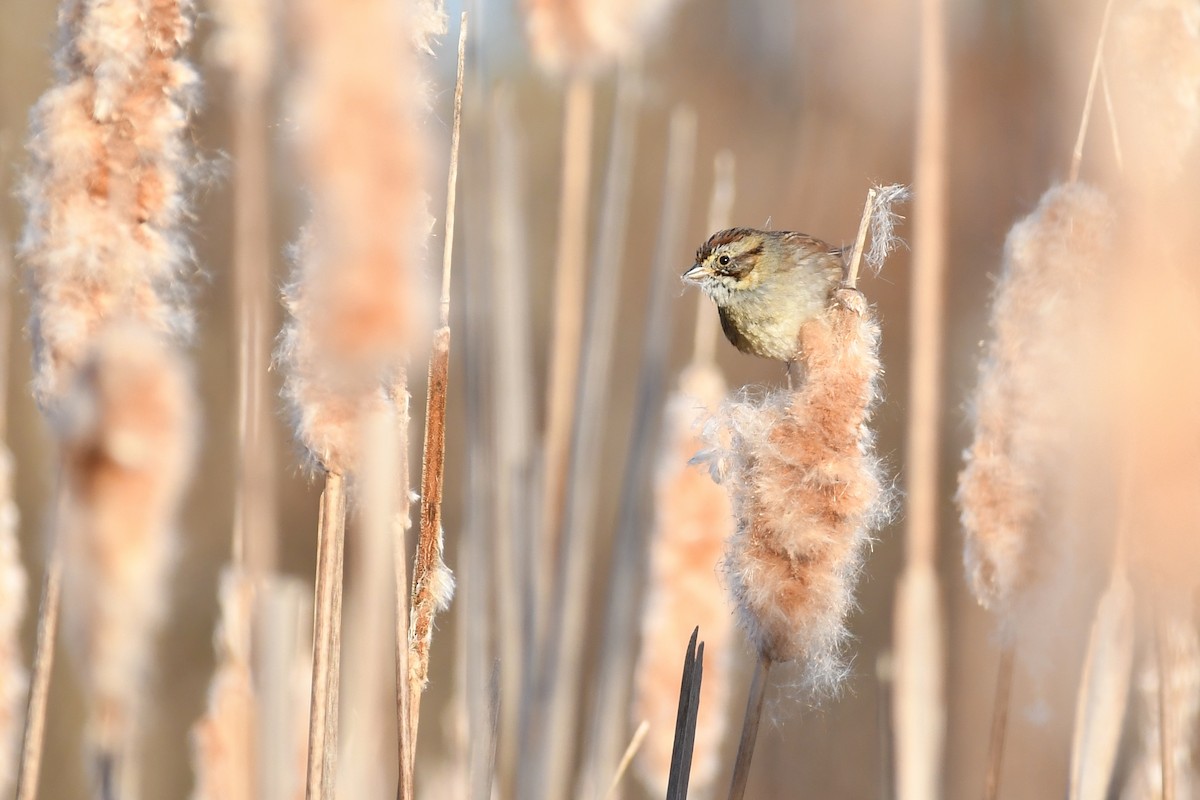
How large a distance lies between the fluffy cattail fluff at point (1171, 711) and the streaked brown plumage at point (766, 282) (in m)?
0.73

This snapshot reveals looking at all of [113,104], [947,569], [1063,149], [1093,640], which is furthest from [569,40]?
[947,569]

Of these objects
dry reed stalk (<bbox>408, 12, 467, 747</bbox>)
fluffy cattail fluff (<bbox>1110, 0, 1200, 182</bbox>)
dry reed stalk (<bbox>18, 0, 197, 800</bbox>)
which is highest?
fluffy cattail fluff (<bbox>1110, 0, 1200, 182</bbox>)

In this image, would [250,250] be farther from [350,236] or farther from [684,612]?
[684,612]

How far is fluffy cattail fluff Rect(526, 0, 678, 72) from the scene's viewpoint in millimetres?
1878

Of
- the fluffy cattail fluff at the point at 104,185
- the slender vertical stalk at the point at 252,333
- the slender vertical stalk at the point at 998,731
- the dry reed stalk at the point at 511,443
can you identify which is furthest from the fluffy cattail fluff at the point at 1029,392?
the fluffy cattail fluff at the point at 104,185

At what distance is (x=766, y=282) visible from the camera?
1.96 m

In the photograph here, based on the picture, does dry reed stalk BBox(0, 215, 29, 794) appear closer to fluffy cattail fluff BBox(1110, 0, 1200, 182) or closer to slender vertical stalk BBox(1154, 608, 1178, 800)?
slender vertical stalk BBox(1154, 608, 1178, 800)

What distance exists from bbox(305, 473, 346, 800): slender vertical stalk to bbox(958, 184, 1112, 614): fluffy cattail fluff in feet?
2.96

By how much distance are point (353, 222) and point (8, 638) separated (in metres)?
0.84

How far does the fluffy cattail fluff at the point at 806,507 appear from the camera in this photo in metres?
1.20

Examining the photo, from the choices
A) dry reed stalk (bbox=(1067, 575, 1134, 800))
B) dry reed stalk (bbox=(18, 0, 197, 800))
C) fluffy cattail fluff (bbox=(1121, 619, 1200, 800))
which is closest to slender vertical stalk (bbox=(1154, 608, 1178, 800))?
fluffy cattail fluff (bbox=(1121, 619, 1200, 800))

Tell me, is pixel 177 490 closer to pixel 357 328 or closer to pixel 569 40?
pixel 357 328

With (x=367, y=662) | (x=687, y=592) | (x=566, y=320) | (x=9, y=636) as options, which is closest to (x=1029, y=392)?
(x=687, y=592)

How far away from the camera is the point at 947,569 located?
11.0 feet
